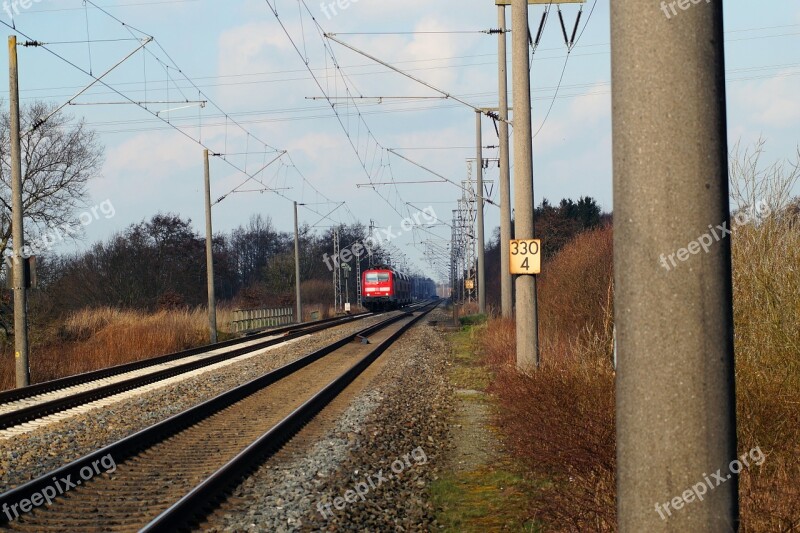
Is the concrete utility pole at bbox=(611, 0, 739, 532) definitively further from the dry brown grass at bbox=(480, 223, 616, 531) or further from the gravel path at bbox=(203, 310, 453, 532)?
the gravel path at bbox=(203, 310, 453, 532)

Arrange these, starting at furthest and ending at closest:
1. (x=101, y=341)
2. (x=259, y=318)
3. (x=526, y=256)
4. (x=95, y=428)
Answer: (x=259, y=318), (x=101, y=341), (x=526, y=256), (x=95, y=428)

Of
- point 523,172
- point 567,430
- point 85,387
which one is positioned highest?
point 523,172

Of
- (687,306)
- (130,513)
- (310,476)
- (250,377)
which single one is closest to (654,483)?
(687,306)

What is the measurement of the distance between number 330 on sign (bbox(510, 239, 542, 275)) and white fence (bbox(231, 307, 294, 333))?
32.1 meters

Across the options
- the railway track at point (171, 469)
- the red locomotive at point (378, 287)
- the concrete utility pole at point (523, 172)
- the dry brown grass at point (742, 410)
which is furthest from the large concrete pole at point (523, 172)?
the red locomotive at point (378, 287)

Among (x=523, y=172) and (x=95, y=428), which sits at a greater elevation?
(x=523, y=172)

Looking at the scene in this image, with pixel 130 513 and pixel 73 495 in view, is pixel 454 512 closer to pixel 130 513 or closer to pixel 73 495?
pixel 130 513

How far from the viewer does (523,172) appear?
13.1 meters

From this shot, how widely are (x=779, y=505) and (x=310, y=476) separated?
16.3ft

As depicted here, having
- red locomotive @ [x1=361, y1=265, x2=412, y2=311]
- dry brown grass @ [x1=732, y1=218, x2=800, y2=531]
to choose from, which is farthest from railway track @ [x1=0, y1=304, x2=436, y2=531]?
red locomotive @ [x1=361, y1=265, x2=412, y2=311]

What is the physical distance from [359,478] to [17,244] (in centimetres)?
1382

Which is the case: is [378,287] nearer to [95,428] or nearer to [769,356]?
[95,428]

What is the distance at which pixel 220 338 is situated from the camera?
39.2 metres

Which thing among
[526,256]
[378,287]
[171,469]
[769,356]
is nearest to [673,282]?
[769,356]
